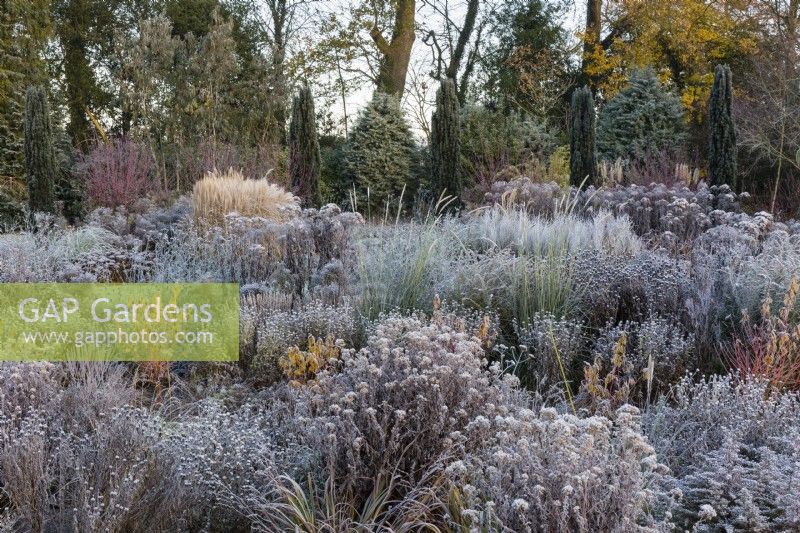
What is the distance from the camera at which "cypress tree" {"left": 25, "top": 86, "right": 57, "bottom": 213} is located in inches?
463

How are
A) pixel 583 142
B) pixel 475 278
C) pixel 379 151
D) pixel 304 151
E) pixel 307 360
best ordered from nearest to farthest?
pixel 307 360, pixel 475 278, pixel 583 142, pixel 304 151, pixel 379 151

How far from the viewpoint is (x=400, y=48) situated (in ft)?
57.5

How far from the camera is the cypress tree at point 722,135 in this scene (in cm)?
1109

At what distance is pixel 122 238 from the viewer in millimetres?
7516

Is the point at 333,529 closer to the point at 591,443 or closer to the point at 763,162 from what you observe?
the point at 591,443

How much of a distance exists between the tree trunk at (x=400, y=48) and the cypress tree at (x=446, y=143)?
183 inches

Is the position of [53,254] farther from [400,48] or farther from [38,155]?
[400,48]

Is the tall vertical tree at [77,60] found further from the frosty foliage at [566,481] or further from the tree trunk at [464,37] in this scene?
the frosty foliage at [566,481]

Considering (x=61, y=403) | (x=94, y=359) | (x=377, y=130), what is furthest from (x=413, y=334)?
(x=377, y=130)

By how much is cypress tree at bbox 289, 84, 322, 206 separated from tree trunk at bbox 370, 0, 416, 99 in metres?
4.81

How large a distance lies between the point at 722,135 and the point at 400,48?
860 centimetres

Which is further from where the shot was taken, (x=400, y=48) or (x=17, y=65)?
(x=400, y=48)

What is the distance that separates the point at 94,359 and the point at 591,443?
265cm

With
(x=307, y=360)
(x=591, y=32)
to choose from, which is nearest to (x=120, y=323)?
(x=307, y=360)
